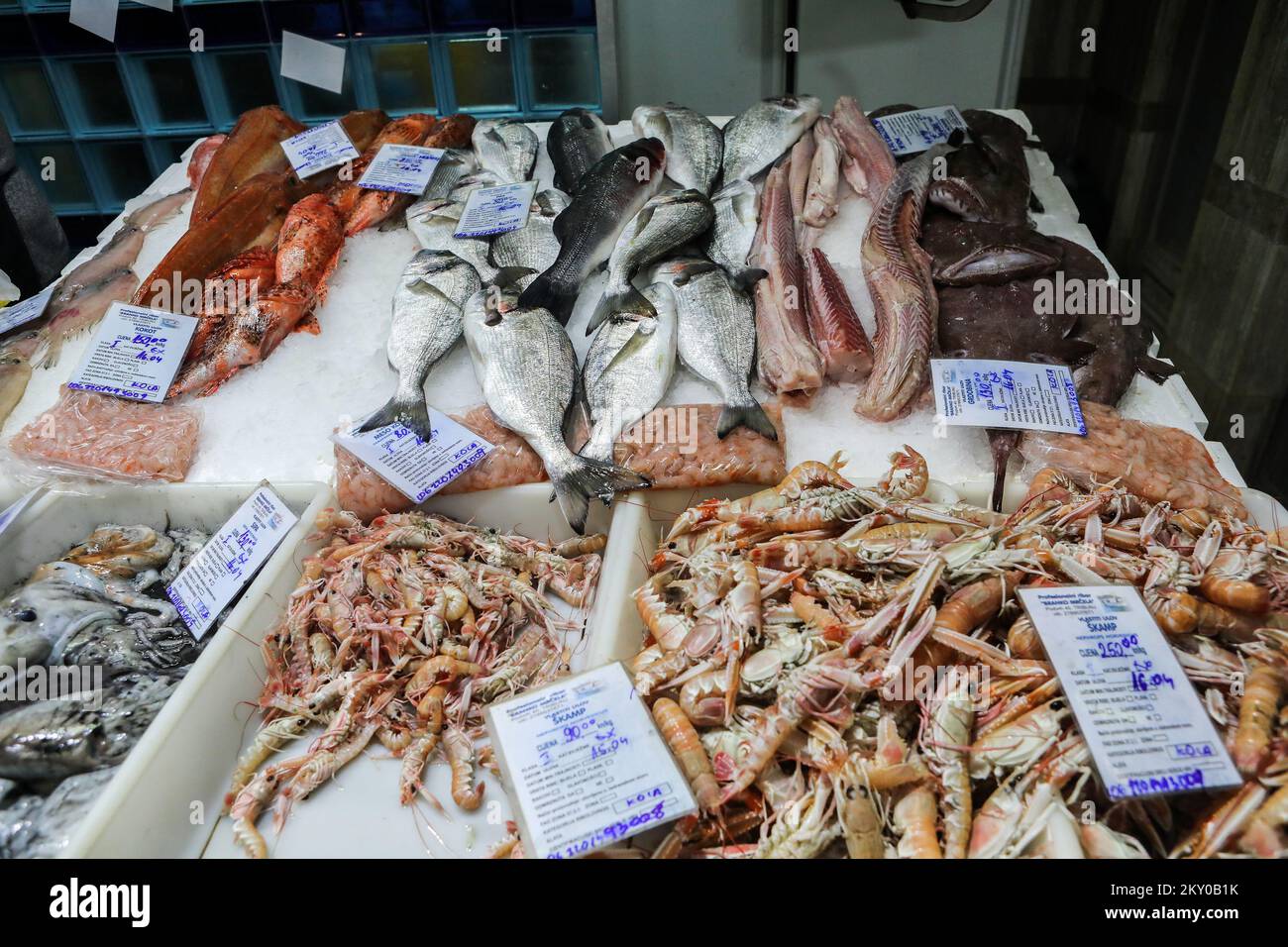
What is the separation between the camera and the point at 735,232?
3.02m

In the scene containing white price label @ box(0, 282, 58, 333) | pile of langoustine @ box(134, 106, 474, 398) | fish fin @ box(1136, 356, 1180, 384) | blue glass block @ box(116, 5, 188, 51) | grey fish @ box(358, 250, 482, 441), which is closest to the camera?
grey fish @ box(358, 250, 482, 441)

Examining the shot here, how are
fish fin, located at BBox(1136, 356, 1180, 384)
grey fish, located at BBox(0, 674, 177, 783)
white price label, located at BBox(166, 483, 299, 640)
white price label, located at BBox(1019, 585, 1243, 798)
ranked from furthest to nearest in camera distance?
1. fish fin, located at BBox(1136, 356, 1180, 384)
2. white price label, located at BBox(166, 483, 299, 640)
3. grey fish, located at BBox(0, 674, 177, 783)
4. white price label, located at BBox(1019, 585, 1243, 798)

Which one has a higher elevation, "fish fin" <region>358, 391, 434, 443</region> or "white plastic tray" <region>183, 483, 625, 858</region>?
"fish fin" <region>358, 391, 434, 443</region>

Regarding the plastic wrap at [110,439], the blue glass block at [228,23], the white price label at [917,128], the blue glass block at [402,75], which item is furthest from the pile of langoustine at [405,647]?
the blue glass block at [228,23]

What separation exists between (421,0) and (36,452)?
2.67 m

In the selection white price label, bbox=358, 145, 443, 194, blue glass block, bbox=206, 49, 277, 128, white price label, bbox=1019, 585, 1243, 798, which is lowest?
white price label, bbox=1019, 585, 1243, 798

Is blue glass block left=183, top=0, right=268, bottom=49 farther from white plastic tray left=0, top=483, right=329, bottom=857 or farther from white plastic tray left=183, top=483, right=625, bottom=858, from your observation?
white plastic tray left=183, top=483, right=625, bottom=858

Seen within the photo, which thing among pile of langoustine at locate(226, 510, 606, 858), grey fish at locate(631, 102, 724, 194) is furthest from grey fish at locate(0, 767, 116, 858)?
grey fish at locate(631, 102, 724, 194)

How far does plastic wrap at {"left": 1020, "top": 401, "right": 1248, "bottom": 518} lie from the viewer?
80.0 inches

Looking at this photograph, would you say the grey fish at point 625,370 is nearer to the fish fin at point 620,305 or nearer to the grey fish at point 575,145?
the fish fin at point 620,305

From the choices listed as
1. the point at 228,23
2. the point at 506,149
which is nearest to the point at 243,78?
the point at 228,23

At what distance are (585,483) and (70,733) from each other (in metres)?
1.25

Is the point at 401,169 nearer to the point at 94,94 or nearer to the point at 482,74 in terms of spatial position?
the point at 482,74

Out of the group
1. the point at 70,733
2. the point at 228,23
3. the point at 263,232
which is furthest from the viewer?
the point at 228,23
